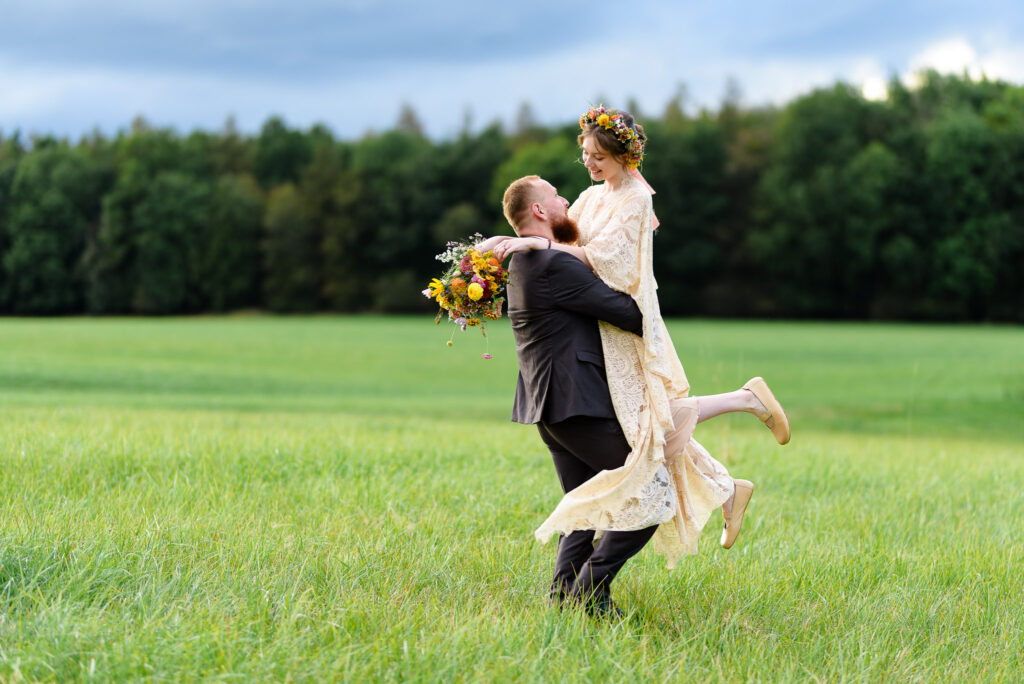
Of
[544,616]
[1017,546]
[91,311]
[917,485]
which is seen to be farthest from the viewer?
[91,311]

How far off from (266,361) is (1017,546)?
80.4 feet

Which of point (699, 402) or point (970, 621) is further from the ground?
point (699, 402)

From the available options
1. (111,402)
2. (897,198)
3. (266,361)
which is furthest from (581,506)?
(897,198)

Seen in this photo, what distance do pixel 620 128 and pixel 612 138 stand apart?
0.18ft

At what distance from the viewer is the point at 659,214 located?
58312mm

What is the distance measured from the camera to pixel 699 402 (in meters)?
4.39

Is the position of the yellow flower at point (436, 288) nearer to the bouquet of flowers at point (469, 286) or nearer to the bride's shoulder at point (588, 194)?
the bouquet of flowers at point (469, 286)

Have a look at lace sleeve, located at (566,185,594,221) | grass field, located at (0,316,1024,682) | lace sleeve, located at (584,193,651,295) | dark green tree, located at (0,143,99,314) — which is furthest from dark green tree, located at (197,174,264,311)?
lace sleeve, located at (584,193,651,295)

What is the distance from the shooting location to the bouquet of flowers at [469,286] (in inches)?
156

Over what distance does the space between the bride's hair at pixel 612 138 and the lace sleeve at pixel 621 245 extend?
18cm

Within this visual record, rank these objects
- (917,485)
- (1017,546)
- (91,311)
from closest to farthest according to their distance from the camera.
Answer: (1017,546)
(917,485)
(91,311)

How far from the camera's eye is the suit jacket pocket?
13.3ft

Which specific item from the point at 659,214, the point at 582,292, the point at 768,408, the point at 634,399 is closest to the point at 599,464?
the point at 634,399

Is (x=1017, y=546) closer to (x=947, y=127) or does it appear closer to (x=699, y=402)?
(x=699, y=402)
